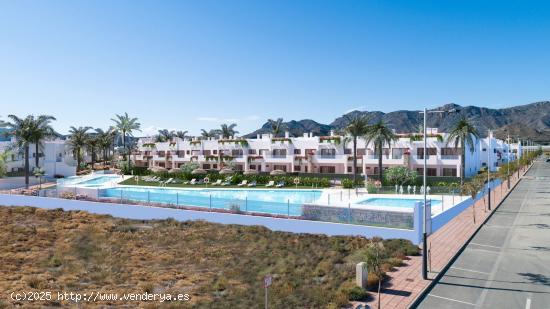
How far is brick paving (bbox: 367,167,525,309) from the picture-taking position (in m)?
15.7

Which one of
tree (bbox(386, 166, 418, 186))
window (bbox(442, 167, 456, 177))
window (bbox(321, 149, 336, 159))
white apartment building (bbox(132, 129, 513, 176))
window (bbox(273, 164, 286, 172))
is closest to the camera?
tree (bbox(386, 166, 418, 186))

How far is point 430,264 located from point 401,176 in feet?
91.8

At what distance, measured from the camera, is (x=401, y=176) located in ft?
151

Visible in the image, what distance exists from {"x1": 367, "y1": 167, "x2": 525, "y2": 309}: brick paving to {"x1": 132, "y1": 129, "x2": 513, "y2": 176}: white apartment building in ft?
79.7

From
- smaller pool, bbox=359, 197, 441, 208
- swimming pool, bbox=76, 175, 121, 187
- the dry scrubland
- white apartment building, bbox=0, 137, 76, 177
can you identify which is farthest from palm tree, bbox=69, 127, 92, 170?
smaller pool, bbox=359, 197, 441, 208

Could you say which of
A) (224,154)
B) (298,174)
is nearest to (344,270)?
(298,174)

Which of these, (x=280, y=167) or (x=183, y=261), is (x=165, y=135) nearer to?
(x=280, y=167)

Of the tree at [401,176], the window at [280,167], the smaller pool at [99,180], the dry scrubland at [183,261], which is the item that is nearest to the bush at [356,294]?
the dry scrubland at [183,261]

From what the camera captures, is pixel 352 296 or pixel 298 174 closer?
pixel 352 296

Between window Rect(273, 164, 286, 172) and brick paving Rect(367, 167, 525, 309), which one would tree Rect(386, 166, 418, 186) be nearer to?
brick paving Rect(367, 167, 525, 309)

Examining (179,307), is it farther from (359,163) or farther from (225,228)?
(359,163)

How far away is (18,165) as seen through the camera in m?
73.1

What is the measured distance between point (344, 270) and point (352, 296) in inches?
174

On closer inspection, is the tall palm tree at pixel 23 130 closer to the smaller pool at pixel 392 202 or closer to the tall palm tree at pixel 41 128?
the tall palm tree at pixel 41 128
